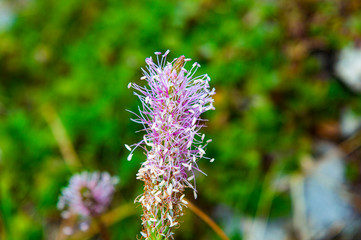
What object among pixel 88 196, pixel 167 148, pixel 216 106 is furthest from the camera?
pixel 216 106

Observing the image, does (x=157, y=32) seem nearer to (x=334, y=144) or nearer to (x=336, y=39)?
(x=336, y=39)

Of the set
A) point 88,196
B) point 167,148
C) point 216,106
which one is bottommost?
point 167,148

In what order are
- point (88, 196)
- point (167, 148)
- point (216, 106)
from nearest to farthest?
point (167, 148) < point (88, 196) < point (216, 106)

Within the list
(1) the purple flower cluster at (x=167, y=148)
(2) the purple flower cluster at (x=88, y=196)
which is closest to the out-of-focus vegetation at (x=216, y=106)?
(2) the purple flower cluster at (x=88, y=196)

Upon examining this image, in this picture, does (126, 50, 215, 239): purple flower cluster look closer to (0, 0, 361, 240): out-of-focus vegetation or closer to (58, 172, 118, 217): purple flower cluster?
(58, 172, 118, 217): purple flower cluster

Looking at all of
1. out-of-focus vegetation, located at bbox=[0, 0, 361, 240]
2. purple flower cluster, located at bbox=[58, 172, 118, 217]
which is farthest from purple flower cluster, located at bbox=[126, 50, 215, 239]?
out-of-focus vegetation, located at bbox=[0, 0, 361, 240]

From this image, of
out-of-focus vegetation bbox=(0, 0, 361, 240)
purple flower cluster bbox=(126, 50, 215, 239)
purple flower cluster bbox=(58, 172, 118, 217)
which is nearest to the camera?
purple flower cluster bbox=(126, 50, 215, 239)

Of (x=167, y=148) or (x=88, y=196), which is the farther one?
(x=88, y=196)

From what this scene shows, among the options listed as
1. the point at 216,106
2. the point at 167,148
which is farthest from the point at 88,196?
the point at 216,106

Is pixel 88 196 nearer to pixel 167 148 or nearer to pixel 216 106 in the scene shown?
pixel 167 148
